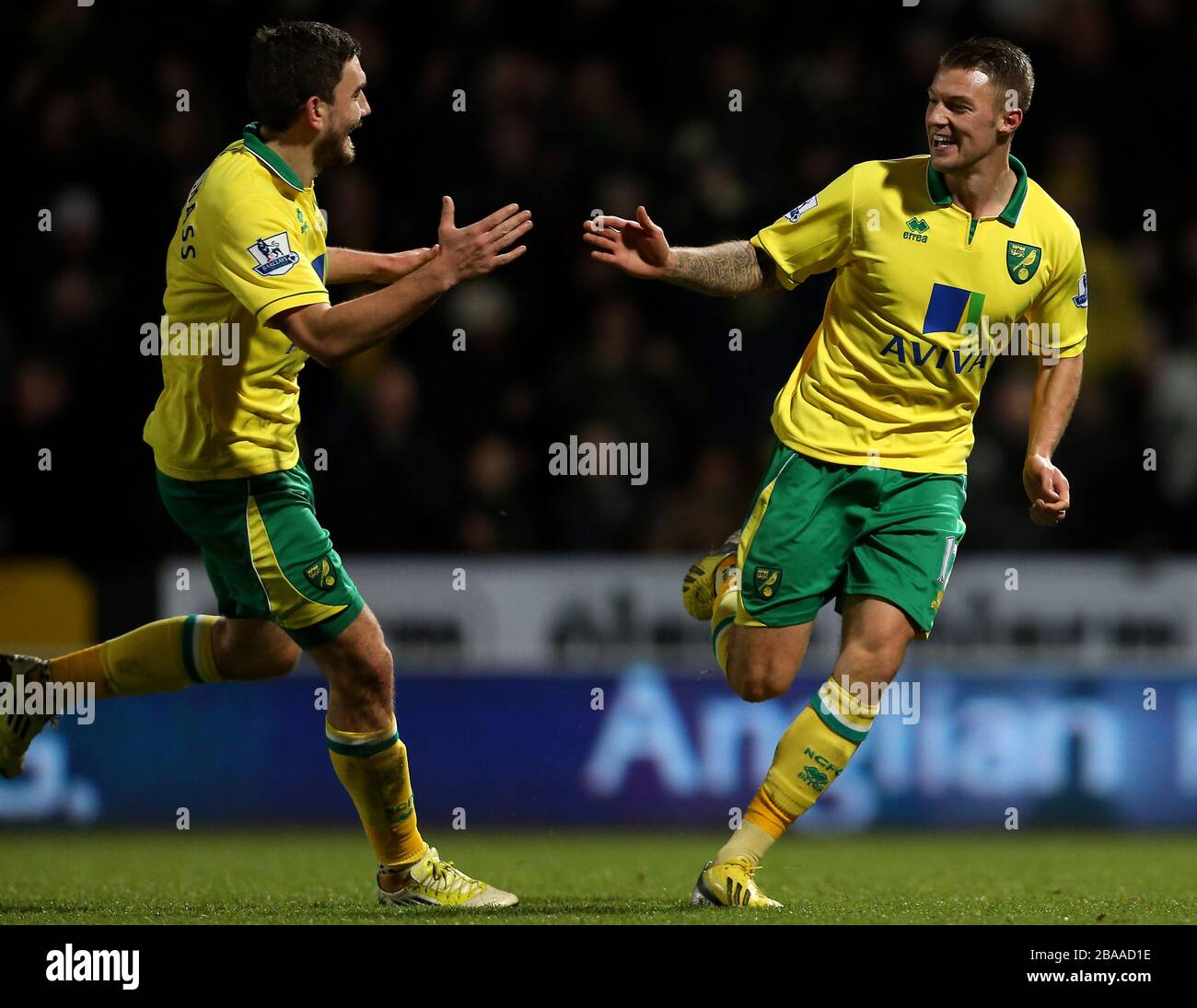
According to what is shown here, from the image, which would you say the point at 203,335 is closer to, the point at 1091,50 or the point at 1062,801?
the point at 1062,801

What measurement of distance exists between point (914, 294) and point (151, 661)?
2.50 m

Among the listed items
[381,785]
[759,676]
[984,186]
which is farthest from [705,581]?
[984,186]

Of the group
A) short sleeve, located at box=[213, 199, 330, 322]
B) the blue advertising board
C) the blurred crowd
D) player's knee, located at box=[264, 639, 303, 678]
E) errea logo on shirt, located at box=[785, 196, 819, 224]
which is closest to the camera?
short sleeve, located at box=[213, 199, 330, 322]

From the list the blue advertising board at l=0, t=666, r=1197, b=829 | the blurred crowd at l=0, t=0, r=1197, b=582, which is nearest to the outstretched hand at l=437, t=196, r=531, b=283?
the blue advertising board at l=0, t=666, r=1197, b=829

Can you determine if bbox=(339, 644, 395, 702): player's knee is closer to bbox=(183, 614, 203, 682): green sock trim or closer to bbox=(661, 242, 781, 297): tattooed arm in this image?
bbox=(183, 614, 203, 682): green sock trim

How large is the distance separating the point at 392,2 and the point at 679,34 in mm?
1736

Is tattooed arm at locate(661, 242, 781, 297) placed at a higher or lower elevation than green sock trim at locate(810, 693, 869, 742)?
higher

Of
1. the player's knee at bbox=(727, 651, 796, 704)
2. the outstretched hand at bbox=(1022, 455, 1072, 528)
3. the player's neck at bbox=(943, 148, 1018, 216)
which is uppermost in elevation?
the player's neck at bbox=(943, 148, 1018, 216)

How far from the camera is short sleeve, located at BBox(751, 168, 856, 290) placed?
5.61m

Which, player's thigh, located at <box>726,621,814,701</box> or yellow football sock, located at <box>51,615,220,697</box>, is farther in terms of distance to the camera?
yellow football sock, located at <box>51,615,220,697</box>

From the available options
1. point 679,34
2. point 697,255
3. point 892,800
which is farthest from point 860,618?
point 679,34

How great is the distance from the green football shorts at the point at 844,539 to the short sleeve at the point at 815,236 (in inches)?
21.2

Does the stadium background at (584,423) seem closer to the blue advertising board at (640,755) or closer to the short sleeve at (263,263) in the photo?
the blue advertising board at (640,755)

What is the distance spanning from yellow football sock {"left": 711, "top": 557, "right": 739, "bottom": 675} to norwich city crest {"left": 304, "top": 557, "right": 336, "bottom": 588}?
1.22m
